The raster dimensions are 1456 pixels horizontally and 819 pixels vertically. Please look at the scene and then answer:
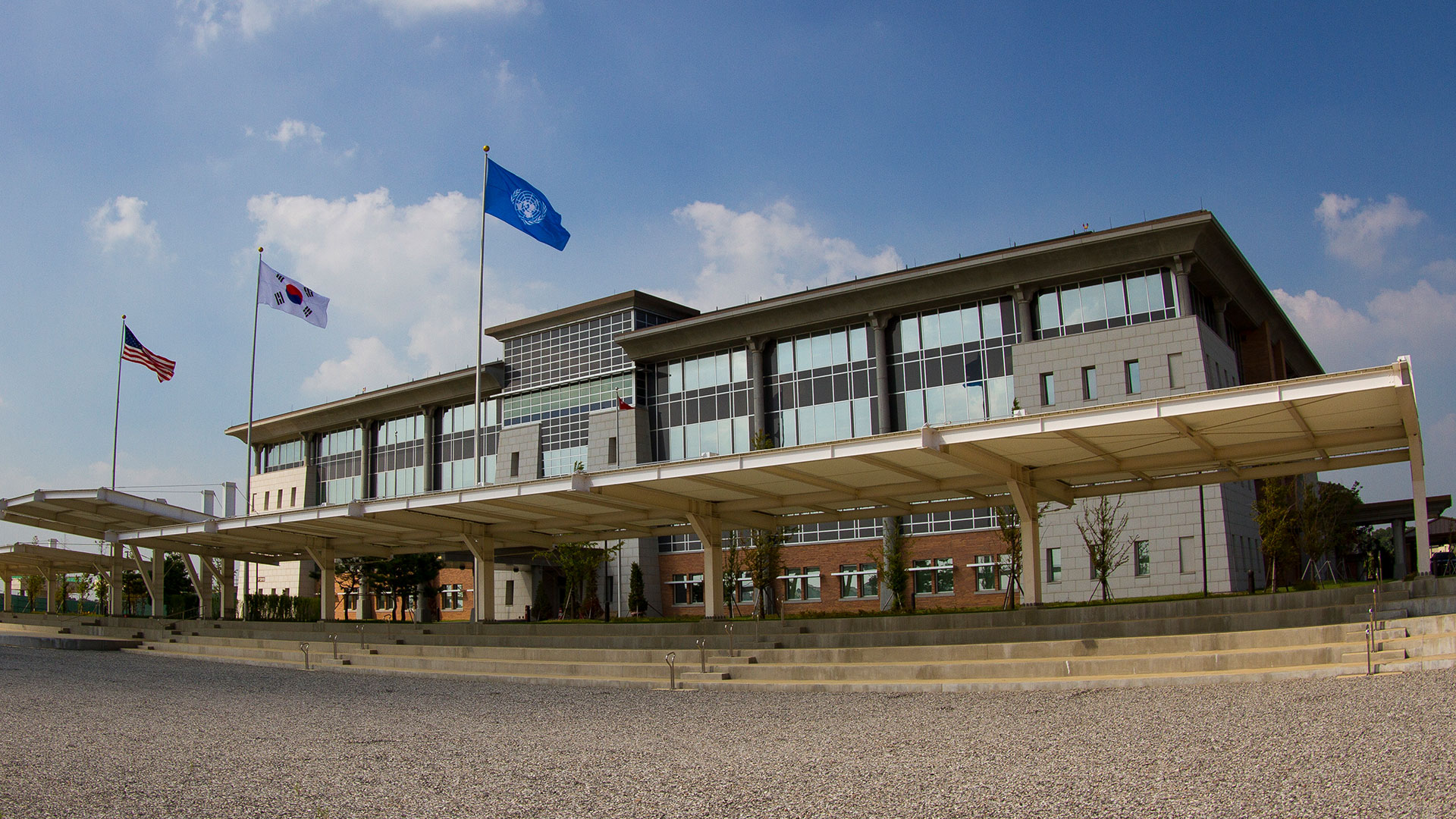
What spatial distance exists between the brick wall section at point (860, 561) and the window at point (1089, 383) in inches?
252

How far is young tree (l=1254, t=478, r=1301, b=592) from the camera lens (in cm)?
3306

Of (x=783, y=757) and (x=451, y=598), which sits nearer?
(x=783, y=757)

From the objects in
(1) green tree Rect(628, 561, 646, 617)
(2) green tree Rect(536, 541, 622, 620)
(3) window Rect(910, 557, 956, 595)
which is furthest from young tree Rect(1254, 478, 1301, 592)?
(1) green tree Rect(628, 561, 646, 617)

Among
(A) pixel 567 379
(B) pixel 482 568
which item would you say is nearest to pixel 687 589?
(A) pixel 567 379

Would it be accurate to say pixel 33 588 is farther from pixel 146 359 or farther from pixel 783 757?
pixel 783 757

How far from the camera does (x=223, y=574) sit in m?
47.1

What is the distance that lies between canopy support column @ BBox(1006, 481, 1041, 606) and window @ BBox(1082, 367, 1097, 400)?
58.3 feet

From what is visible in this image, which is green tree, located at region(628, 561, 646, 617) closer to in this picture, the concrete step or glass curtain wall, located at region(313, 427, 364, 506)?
glass curtain wall, located at region(313, 427, 364, 506)

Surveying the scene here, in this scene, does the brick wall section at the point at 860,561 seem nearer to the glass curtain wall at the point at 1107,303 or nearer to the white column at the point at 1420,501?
the glass curtain wall at the point at 1107,303

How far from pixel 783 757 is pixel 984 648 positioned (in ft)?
31.0

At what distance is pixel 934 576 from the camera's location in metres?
43.3

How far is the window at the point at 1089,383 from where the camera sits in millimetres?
38812

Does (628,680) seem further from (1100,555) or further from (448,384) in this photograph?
(448,384)

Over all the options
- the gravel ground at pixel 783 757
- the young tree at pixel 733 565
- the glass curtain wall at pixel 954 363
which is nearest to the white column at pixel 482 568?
the young tree at pixel 733 565
